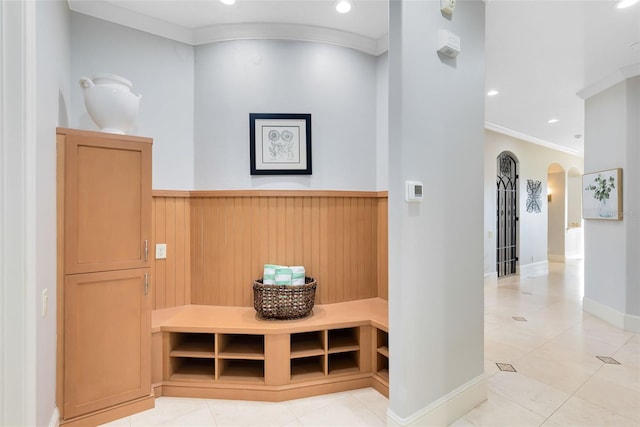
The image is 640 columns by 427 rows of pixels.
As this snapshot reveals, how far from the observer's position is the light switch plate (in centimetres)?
254

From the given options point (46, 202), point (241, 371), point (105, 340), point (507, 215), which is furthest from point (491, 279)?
point (46, 202)

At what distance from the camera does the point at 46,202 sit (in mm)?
1589

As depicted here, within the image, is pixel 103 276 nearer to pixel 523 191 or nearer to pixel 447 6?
pixel 447 6

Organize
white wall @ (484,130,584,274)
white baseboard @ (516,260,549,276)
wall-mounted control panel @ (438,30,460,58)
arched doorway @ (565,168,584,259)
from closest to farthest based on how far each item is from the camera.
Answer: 1. wall-mounted control panel @ (438,30,460,58)
2. white wall @ (484,130,584,274)
3. white baseboard @ (516,260,549,276)
4. arched doorway @ (565,168,584,259)

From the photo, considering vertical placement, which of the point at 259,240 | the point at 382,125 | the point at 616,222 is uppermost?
the point at 382,125

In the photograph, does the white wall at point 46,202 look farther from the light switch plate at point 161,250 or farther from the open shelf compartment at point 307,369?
the open shelf compartment at point 307,369

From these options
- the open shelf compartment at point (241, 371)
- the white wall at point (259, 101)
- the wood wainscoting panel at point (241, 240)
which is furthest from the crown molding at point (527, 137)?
the open shelf compartment at point (241, 371)

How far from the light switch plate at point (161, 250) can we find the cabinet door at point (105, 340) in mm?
597

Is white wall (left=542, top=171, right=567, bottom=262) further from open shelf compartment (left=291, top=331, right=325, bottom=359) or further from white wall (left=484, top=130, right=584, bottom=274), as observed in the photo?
open shelf compartment (left=291, top=331, right=325, bottom=359)

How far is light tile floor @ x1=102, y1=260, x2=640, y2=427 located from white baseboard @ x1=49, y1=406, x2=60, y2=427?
0.28 metres

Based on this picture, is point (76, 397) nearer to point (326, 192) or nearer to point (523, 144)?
point (326, 192)

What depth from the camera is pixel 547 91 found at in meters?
3.92

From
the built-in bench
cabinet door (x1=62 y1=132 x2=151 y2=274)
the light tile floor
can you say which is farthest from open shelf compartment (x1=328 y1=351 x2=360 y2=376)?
cabinet door (x1=62 y1=132 x2=151 y2=274)

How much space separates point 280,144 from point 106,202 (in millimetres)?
1335
